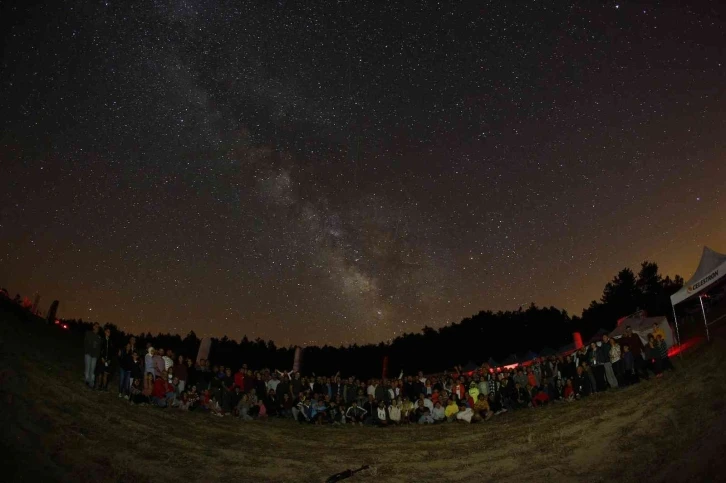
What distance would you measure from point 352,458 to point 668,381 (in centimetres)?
1065

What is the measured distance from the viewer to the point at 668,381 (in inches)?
589

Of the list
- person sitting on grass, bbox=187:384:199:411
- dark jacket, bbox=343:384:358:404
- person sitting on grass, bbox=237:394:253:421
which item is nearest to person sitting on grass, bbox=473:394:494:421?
dark jacket, bbox=343:384:358:404

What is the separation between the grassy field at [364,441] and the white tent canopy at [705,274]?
201 cm

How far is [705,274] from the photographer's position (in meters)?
16.4

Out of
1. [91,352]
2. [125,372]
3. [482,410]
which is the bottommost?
[482,410]

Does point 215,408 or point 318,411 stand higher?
point 215,408

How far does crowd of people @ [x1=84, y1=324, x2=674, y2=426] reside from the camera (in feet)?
52.0

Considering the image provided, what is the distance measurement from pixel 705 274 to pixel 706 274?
0.33 ft

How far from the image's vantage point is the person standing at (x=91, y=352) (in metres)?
14.8

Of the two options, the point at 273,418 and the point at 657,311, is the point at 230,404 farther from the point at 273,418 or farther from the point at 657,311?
the point at 657,311

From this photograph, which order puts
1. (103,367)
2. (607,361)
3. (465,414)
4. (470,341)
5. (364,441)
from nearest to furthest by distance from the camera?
(103,367) → (364,441) → (607,361) → (465,414) → (470,341)

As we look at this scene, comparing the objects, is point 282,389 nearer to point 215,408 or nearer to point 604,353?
point 215,408

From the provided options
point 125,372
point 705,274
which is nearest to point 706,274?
point 705,274

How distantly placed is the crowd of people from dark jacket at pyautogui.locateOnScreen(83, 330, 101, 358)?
3 centimetres
